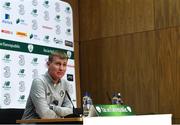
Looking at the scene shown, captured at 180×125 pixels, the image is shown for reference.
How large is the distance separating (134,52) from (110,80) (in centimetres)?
56

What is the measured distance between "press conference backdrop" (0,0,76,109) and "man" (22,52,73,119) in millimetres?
739

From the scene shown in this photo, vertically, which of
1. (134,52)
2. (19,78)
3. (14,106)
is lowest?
(14,106)

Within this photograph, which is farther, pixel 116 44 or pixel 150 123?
pixel 116 44

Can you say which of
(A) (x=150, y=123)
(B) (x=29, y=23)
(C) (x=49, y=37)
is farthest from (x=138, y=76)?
(A) (x=150, y=123)

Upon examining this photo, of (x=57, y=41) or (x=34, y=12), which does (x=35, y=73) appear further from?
(x=34, y=12)

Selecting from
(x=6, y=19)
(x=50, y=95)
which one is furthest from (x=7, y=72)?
(x=50, y=95)

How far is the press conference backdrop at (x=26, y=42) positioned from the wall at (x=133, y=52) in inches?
24.5

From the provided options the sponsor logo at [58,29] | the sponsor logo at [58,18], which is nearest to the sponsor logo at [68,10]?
the sponsor logo at [58,18]

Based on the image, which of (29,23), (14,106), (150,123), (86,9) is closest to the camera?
(150,123)

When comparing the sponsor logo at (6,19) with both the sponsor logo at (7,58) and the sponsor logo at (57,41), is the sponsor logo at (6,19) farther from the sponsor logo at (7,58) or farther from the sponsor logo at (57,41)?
the sponsor logo at (57,41)

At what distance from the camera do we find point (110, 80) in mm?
5562

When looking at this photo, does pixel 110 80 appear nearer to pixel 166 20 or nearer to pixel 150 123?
pixel 166 20

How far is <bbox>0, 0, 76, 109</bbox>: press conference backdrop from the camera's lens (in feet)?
14.0

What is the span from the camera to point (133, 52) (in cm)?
538
